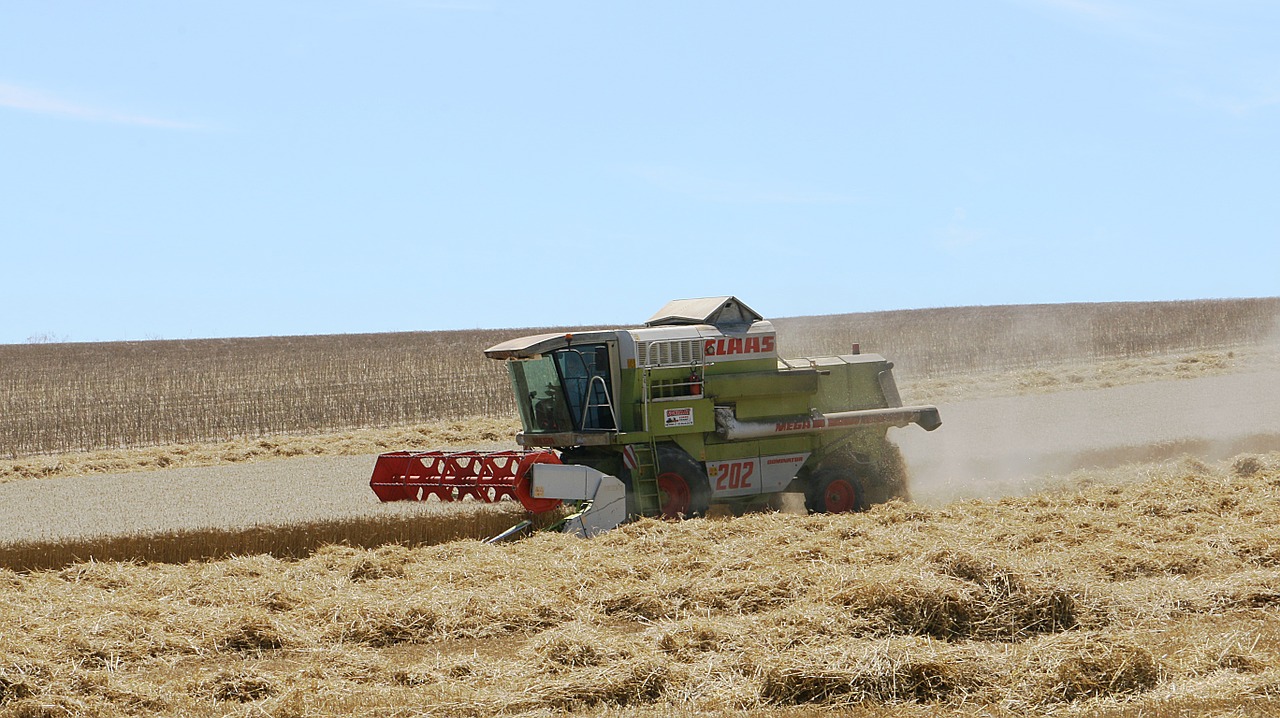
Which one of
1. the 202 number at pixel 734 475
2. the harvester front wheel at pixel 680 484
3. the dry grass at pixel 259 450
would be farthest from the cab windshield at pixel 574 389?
the dry grass at pixel 259 450

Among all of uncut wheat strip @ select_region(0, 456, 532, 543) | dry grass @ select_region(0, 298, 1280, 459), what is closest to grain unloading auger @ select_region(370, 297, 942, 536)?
uncut wheat strip @ select_region(0, 456, 532, 543)

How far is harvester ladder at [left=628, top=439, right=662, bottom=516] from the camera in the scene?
13.9 metres

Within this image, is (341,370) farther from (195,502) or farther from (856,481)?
(856,481)

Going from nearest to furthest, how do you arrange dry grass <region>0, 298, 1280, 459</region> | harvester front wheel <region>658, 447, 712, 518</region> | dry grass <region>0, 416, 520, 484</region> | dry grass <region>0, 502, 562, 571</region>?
dry grass <region>0, 502, 562, 571</region> → harvester front wheel <region>658, 447, 712, 518</region> → dry grass <region>0, 416, 520, 484</region> → dry grass <region>0, 298, 1280, 459</region>

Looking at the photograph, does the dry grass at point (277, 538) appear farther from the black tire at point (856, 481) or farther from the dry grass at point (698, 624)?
the black tire at point (856, 481)

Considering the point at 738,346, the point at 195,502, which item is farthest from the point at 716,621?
the point at 195,502

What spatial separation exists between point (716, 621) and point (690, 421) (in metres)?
5.99

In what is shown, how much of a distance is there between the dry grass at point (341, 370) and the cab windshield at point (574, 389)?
1159 cm

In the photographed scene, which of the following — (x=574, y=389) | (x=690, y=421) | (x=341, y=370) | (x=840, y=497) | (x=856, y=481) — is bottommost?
(x=840, y=497)

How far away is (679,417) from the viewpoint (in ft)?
46.3

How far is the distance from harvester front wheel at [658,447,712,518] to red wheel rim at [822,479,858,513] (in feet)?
5.15

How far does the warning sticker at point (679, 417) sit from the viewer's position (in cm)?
1406

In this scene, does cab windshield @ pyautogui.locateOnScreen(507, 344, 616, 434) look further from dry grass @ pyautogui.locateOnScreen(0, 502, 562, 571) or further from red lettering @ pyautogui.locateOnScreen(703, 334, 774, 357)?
dry grass @ pyautogui.locateOnScreen(0, 502, 562, 571)

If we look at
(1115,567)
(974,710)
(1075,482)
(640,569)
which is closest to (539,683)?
(974,710)
